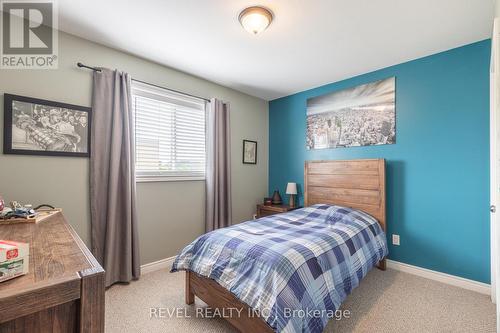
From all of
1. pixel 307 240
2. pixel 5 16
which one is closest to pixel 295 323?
pixel 307 240

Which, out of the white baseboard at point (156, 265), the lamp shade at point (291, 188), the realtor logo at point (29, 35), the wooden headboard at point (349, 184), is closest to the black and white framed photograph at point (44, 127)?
the realtor logo at point (29, 35)

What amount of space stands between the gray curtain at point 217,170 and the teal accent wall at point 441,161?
72.3 inches

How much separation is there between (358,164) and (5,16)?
12.4 ft

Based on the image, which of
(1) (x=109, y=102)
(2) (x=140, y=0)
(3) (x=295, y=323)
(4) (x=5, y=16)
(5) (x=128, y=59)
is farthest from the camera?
(5) (x=128, y=59)

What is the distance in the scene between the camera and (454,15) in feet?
6.39

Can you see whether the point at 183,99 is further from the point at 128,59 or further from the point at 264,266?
the point at 264,266

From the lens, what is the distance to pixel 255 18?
188 cm

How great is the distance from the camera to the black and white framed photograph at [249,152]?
384 cm

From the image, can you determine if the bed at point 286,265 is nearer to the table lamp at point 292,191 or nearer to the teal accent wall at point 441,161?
the teal accent wall at point 441,161

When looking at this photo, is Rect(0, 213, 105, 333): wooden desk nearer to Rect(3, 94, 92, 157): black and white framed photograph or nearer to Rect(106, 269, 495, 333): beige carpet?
Rect(106, 269, 495, 333): beige carpet

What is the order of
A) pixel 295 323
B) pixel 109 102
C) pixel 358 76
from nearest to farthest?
1. pixel 295 323
2. pixel 109 102
3. pixel 358 76

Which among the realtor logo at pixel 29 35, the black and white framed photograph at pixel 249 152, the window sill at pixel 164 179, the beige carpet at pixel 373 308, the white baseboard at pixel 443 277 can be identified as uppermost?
the realtor logo at pixel 29 35

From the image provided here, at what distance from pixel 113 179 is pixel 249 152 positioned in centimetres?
211

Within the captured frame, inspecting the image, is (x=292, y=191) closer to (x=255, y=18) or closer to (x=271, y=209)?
(x=271, y=209)
